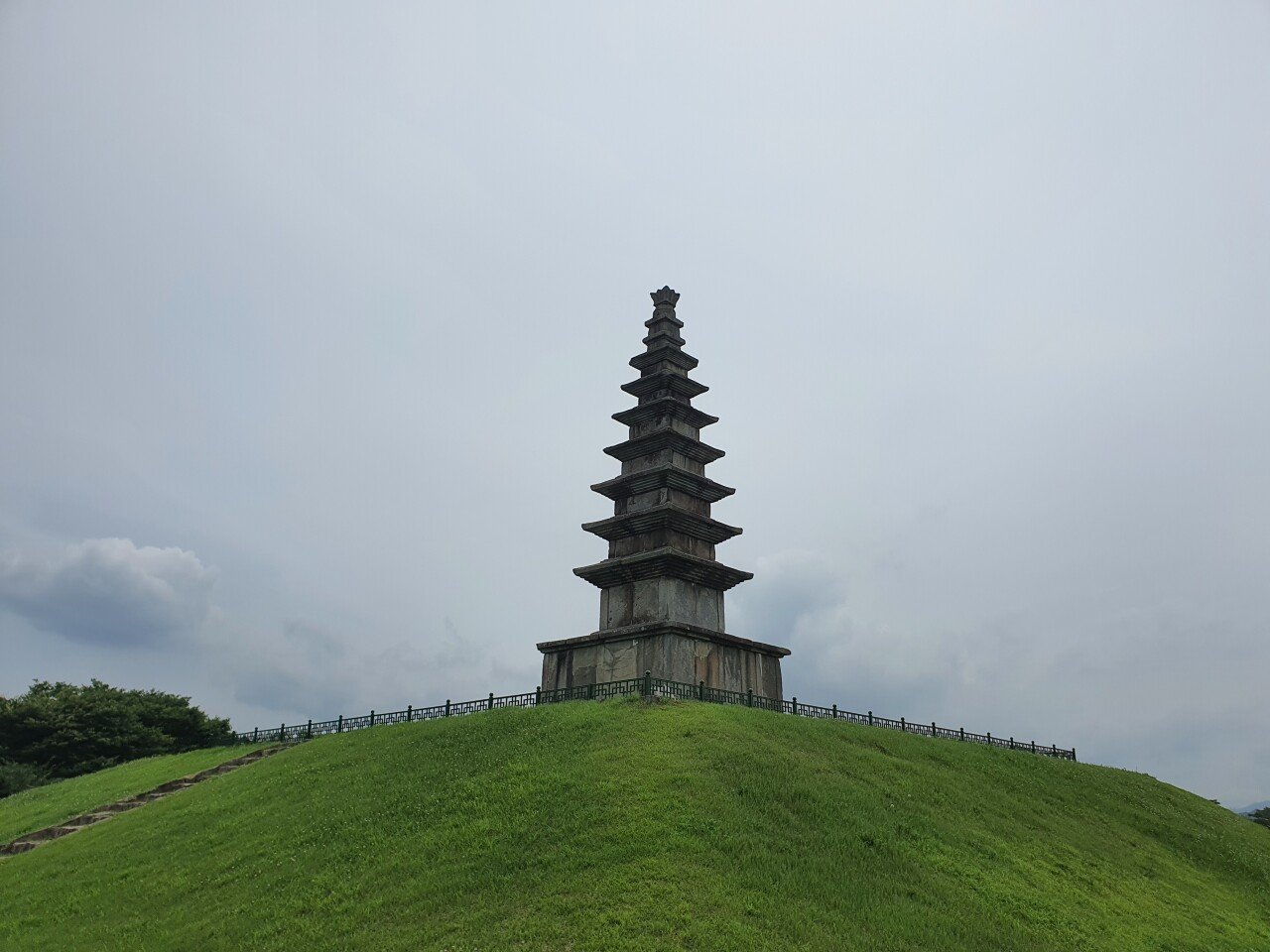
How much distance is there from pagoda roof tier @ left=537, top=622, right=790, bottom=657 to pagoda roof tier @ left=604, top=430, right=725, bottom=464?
30.0ft

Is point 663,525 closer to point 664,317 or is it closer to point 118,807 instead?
point 664,317

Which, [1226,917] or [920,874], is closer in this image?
[920,874]

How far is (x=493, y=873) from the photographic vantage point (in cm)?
1691

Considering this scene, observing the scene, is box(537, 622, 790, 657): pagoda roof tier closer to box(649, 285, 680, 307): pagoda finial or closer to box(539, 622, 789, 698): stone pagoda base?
box(539, 622, 789, 698): stone pagoda base

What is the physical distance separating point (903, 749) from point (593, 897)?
1601cm

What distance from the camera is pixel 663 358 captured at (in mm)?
44312

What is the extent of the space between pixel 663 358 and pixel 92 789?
102ft

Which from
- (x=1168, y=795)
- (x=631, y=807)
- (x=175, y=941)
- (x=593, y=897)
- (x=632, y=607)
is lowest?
(x=175, y=941)

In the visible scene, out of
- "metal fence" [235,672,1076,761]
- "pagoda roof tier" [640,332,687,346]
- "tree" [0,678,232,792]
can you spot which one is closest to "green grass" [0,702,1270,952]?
"metal fence" [235,672,1076,761]

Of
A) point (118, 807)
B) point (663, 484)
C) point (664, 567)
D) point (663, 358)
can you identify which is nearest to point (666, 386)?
point (663, 358)

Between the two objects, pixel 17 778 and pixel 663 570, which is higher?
pixel 663 570

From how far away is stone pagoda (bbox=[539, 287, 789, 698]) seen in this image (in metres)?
35.6

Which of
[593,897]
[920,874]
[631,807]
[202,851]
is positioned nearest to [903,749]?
[920,874]

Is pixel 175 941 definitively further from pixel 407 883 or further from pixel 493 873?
pixel 493 873
